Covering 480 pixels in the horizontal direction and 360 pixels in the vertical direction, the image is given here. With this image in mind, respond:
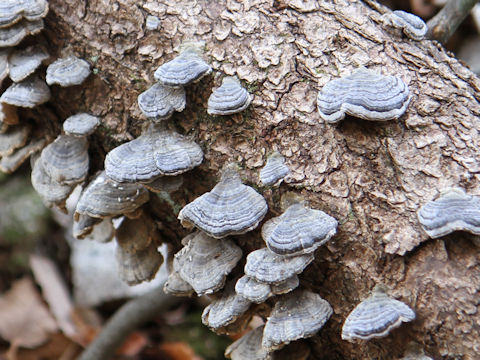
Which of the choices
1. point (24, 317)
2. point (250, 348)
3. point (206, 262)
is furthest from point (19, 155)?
point (24, 317)

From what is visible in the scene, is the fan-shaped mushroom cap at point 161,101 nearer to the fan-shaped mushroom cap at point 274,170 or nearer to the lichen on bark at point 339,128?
the lichen on bark at point 339,128

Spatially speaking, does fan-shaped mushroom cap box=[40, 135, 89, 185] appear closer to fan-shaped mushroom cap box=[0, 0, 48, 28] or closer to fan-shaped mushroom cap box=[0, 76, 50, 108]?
fan-shaped mushroom cap box=[0, 76, 50, 108]

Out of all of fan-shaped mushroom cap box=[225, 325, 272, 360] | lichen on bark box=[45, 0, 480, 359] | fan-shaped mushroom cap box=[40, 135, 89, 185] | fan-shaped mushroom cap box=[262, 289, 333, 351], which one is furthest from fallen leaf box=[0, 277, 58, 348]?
fan-shaped mushroom cap box=[262, 289, 333, 351]

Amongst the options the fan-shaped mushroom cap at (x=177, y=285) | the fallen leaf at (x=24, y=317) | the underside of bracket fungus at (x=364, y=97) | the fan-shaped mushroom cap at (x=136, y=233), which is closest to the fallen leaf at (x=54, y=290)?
the fallen leaf at (x=24, y=317)

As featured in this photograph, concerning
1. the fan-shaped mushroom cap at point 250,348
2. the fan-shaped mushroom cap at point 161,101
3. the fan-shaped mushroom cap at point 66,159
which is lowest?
the fan-shaped mushroom cap at point 250,348

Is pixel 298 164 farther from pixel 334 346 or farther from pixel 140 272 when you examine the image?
pixel 140 272

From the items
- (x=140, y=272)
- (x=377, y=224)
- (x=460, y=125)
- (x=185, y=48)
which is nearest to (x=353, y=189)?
(x=377, y=224)
